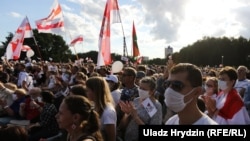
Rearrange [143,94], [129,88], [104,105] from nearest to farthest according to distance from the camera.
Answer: [104,105] → [143,94] → [129,88]

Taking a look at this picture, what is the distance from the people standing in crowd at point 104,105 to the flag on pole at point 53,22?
11.3 metres

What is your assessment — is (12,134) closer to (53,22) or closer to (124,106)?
(124,106)

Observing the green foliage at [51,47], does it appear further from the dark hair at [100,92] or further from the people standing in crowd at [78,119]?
the people standing in crowd at [78,119]

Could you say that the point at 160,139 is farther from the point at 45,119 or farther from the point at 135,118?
the point at 45,119

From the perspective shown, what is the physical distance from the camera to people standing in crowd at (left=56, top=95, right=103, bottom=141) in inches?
145

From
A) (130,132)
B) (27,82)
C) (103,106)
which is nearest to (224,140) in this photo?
(103,106)

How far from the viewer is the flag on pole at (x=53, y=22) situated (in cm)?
1586

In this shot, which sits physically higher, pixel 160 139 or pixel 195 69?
pixel 195 69

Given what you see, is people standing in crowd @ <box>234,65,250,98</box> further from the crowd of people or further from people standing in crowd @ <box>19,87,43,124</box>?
people standing in crowd @ <box>19,87,43,124</box>

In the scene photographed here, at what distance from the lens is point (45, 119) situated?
6680 mm

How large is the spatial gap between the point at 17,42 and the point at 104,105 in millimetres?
13235

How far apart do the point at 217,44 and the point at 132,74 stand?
73.0 m

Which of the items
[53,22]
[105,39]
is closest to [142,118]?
[105,39]

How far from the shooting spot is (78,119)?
12.2 feet
